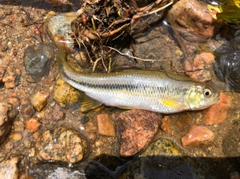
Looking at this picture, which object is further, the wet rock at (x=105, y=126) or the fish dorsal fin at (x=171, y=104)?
the wet rock at (x=105, y=126)

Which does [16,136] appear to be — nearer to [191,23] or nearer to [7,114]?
[7,114]

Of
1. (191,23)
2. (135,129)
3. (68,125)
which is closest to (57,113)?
(68,125)

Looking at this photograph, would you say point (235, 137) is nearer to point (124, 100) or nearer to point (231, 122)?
point (231, 122)

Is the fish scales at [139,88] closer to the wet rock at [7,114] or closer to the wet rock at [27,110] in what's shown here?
the wet rock at [27,110]

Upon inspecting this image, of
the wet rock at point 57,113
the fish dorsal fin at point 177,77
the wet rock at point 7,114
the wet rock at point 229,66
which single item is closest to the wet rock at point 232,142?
the wet rock at point 229,66

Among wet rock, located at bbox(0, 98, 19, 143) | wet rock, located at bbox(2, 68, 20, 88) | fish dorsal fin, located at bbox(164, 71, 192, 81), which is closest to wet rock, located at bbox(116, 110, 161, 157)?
fish dorsal fin, located at bbox(164, 71, 192, 81)

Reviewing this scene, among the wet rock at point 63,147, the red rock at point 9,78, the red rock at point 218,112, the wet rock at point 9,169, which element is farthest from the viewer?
the red rock at point 9,78

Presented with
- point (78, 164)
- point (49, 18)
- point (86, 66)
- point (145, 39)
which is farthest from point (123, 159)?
point (49, 18)
